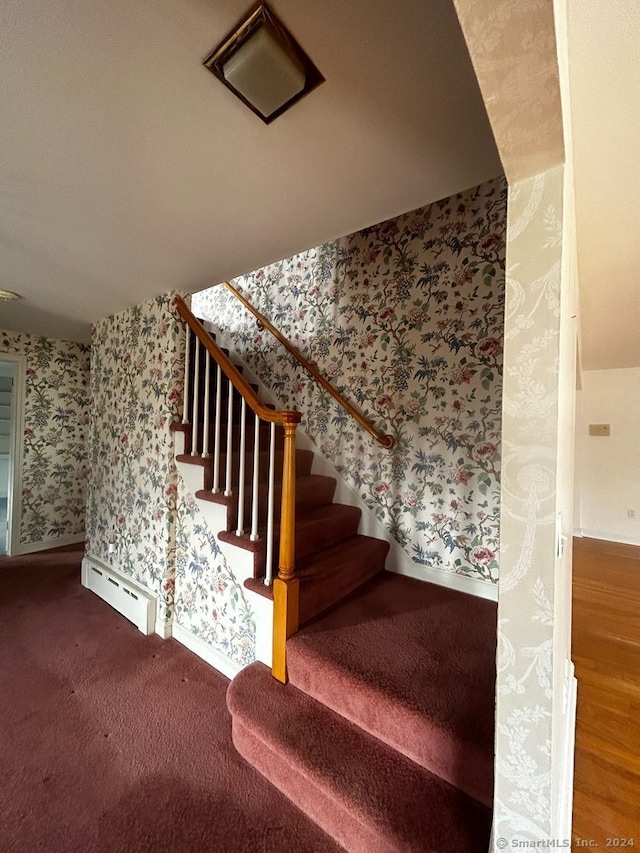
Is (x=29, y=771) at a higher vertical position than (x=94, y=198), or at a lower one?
lower

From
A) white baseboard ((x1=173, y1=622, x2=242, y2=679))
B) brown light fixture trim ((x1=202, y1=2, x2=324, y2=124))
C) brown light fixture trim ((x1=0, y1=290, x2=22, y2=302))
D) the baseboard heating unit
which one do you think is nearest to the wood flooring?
white baseboard ((x1=173, y1=622, x2=242, y2=679))

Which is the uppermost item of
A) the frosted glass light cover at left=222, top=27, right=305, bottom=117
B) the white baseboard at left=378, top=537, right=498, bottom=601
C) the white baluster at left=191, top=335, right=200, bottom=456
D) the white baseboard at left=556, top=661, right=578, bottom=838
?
the frosted glass light cover at left=222, top=27, right=305, bottom=117

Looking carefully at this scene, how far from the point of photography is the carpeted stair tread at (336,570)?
1545 millimetres

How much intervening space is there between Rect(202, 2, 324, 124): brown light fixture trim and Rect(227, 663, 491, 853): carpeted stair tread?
1963 millimetres

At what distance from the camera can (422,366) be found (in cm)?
201

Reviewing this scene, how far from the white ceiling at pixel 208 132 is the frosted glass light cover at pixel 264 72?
0.15 ft

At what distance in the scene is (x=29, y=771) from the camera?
4.12ft

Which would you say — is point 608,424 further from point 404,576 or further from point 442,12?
point 442,12

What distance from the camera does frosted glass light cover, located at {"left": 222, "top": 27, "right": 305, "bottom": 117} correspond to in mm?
736

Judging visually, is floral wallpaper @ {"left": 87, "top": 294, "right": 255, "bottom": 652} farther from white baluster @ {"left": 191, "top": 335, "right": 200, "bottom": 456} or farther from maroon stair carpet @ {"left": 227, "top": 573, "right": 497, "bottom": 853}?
maroon stair carpet @ {"left": 227, "top": 573, "right": 497, "bottom": 853}

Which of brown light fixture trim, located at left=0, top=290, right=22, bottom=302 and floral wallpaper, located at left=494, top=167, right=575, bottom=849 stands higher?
brown light fixture trim, located at left=0, top=290, right=22, bottom=302

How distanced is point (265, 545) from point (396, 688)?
765 millimetres

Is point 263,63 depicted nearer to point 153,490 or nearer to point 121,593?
point 153,490

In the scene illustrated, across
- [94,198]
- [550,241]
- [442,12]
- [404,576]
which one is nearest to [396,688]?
[404,576]
